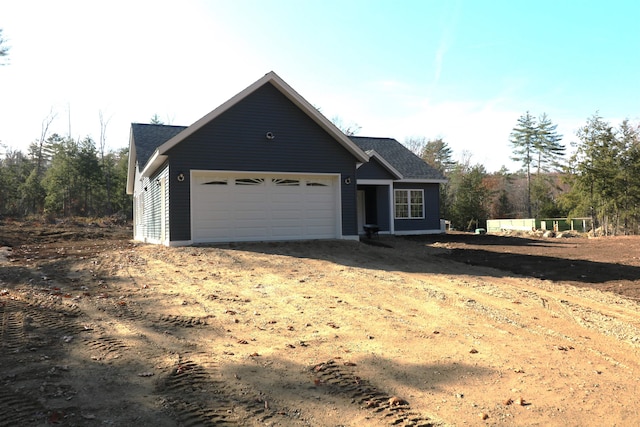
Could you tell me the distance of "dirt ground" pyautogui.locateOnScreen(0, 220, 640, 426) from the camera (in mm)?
3336

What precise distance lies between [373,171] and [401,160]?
11.6 feet

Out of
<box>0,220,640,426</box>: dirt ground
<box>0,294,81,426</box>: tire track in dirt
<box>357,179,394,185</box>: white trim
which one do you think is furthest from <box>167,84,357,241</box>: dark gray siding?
<box>0,294,81,426</box>: tire track in dirt

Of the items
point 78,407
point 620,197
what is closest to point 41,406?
point 78,407

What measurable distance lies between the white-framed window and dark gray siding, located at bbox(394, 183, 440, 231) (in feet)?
0.69

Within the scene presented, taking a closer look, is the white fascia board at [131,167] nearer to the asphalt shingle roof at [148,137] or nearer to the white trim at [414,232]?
the asphalt shingle roof at [148,137]

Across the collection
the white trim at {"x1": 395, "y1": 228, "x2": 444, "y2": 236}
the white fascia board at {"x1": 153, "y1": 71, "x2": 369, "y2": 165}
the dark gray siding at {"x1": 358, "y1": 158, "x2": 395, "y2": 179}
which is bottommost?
the white trim at {"x1": 395, "y1": 228, "x2": 444, "y2": 236}

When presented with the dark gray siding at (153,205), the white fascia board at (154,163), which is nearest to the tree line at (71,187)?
the dark gray siding at (153,205)

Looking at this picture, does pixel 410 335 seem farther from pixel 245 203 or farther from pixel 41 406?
pixel 245 203

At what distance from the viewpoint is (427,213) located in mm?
22766

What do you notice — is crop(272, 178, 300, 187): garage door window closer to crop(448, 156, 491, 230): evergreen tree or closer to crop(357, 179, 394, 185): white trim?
crop(357, 179, 394, 185): white trim

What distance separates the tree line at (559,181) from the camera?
23.2m

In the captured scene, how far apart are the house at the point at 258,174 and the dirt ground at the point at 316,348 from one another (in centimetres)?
405

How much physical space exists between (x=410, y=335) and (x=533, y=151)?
163 ft

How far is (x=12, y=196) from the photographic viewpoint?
37.1 meters
